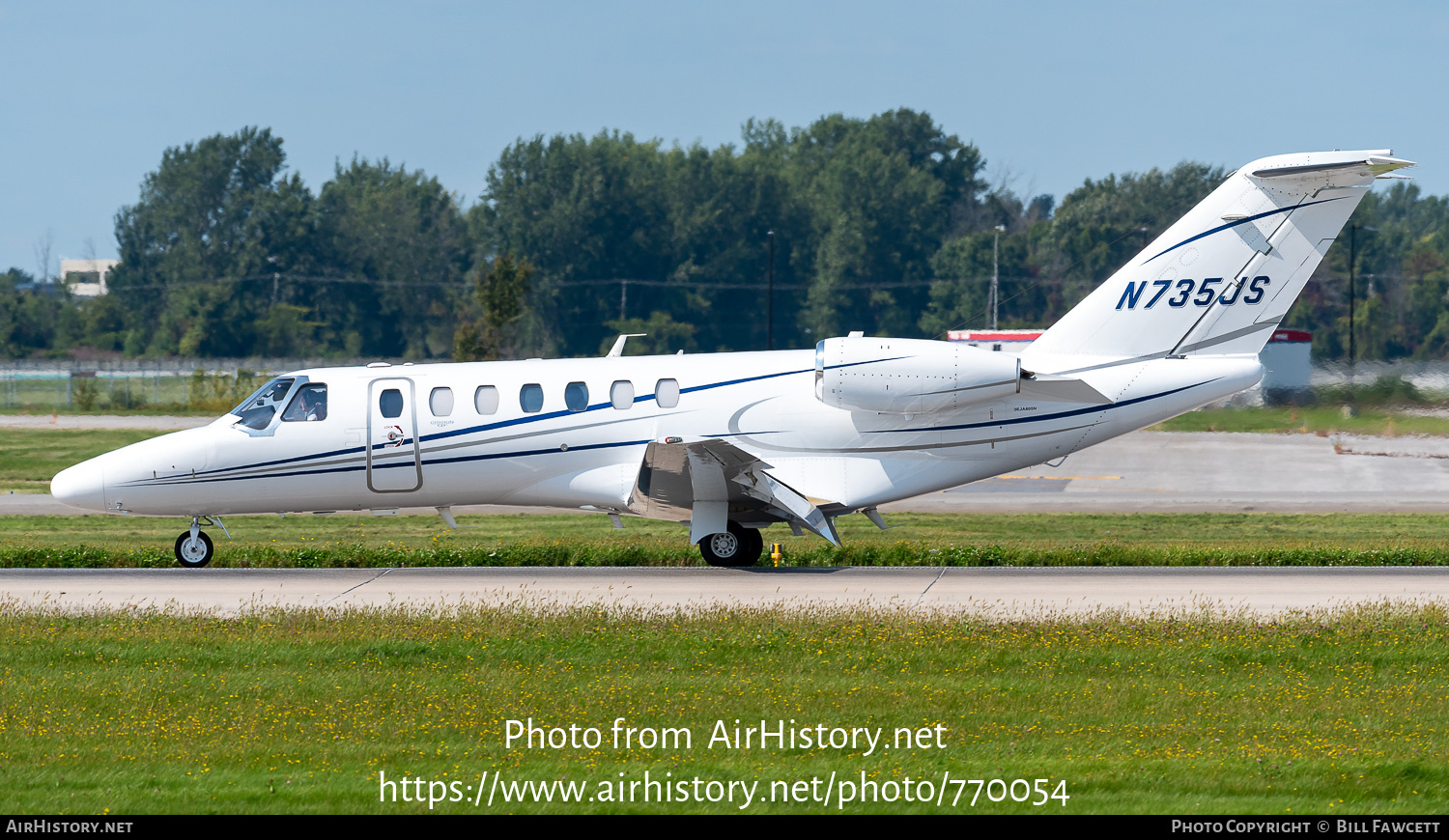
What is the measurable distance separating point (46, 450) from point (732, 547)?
32348mm

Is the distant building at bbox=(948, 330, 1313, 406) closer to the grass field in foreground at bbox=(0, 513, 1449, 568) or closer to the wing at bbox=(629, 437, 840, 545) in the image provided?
the grass field in foreground at bbox=(0, 513, 1449, 568)

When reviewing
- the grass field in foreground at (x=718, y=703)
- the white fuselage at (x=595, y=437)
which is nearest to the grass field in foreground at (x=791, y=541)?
the white fuselage at (x=595, y=437)

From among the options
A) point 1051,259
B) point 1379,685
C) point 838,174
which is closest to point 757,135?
point 838,174

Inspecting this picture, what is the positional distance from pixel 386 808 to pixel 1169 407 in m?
13.1

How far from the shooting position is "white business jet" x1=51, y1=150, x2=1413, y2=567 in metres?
18.5

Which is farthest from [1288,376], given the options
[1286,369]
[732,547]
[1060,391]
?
[732,547]

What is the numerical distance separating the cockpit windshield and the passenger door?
4.20ft

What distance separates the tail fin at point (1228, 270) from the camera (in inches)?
722

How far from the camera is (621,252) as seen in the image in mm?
99438

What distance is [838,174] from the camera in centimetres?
10206

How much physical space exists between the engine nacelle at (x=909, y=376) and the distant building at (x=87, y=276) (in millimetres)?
105050

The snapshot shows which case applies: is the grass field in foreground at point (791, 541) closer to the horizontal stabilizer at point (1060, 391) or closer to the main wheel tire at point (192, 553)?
the main wheel tire at point (192, 553)

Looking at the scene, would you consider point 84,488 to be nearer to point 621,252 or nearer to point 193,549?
point 193,549
